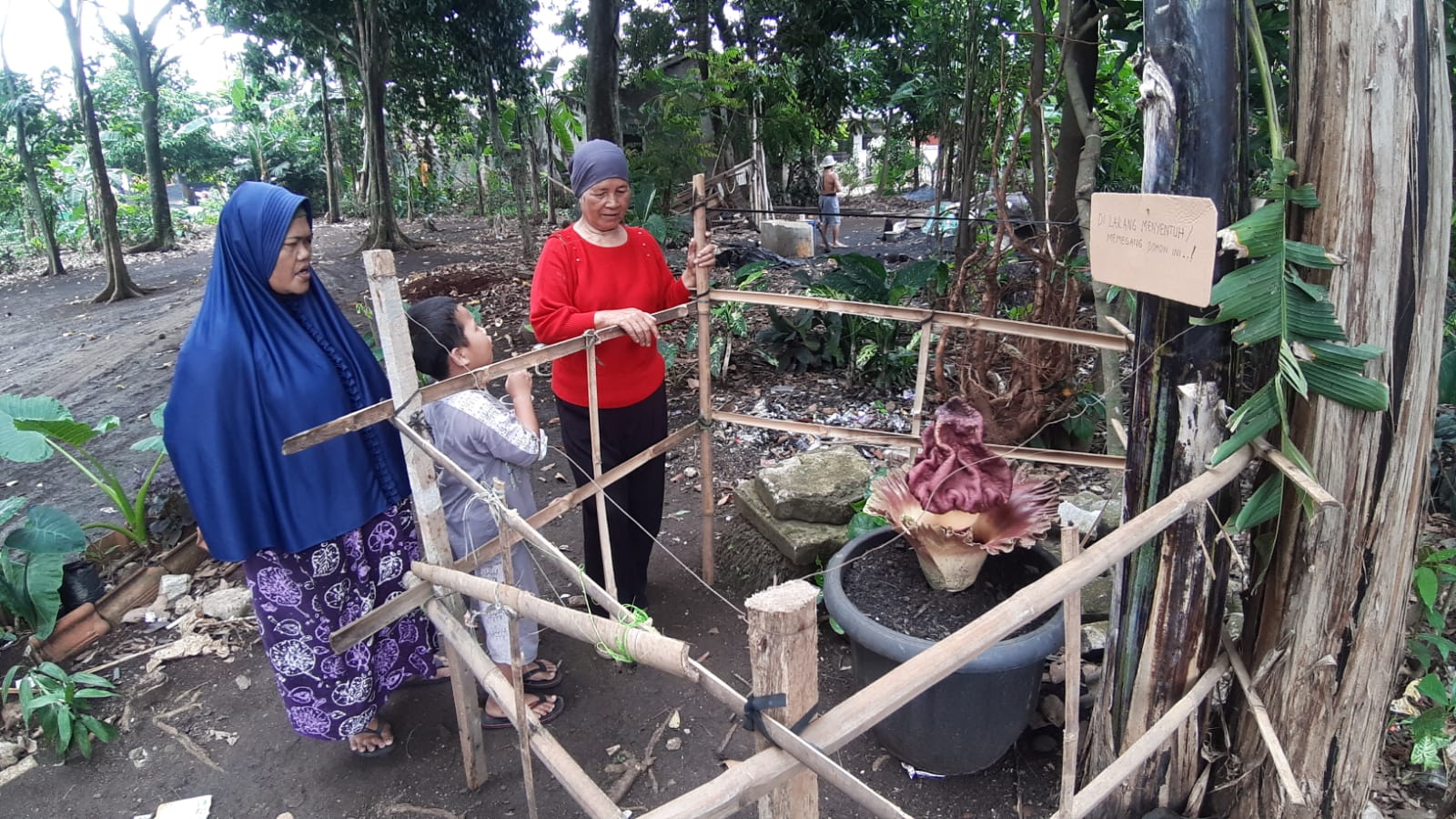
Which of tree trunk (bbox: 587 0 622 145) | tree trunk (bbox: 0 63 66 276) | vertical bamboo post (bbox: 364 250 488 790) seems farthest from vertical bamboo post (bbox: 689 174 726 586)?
tree trunk (bbox: 0 63 66 276)

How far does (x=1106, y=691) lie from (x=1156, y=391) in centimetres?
76

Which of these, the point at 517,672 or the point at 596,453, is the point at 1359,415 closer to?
the point at 517,672

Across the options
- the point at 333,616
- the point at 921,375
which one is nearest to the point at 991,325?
the point at 921,375

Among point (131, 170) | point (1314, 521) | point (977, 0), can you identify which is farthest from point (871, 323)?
point (131, 170)

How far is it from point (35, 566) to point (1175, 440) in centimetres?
384

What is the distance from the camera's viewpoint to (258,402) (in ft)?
6.57

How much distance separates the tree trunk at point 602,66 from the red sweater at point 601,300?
17.4 ft

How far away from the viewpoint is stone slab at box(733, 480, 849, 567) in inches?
123

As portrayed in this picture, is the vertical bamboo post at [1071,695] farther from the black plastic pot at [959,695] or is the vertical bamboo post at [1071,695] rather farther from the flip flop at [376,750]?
the flip flop at [376,750]

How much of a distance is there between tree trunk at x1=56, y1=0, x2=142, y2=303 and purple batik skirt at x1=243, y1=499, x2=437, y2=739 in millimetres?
10163

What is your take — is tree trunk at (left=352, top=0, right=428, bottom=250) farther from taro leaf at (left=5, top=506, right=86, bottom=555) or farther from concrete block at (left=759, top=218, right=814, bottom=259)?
taro leaf at (left=5, top=506, right=86, bottom=555)

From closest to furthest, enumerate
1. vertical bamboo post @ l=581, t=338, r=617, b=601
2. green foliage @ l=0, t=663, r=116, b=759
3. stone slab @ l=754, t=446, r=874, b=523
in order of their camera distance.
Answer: vertical bamboo post @ l=581, t=338, r=617, b=601 → green foliage @ l=0, t=663, r=116, b=759 → stone slab @ l=754, t=446, r=874, b=523

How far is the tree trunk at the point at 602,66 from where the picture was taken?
755 cm

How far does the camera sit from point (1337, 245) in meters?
1.46
